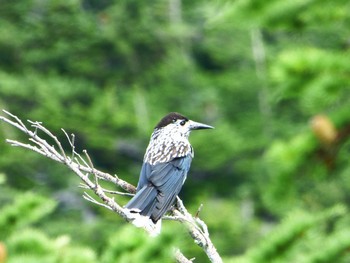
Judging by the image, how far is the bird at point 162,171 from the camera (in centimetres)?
625

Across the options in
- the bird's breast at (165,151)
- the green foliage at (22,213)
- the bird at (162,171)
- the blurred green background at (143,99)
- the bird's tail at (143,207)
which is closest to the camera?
the green foliage at (22,213)

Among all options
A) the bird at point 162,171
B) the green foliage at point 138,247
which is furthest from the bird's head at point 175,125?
the green foliage at point 138,247

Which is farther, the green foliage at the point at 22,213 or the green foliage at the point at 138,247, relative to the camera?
the green foliage at the point at 22,213

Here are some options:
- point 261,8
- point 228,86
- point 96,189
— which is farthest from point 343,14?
point 228,86

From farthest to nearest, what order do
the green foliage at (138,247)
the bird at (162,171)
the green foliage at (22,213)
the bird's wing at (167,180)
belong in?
the bird's wing at (167,180)
the bird at (162,171)
the green foliage at (22,213)
the green foliage at (138,247)

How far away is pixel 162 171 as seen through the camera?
7551 mm

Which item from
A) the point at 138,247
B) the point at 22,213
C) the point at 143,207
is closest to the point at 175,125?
the point at 143,207

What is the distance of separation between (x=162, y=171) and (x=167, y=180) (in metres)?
0.24

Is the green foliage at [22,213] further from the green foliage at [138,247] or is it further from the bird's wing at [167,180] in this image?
the bird's wing at [167,180]

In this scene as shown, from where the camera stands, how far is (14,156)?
3344 cm

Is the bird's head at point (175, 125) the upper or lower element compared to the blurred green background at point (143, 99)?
lower

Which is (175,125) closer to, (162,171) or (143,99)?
(162,171)

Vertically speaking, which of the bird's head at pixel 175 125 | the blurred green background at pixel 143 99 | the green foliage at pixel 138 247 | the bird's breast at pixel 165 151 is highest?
the blurred green background at pixel 143 99

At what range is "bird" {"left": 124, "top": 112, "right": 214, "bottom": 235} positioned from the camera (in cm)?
625
